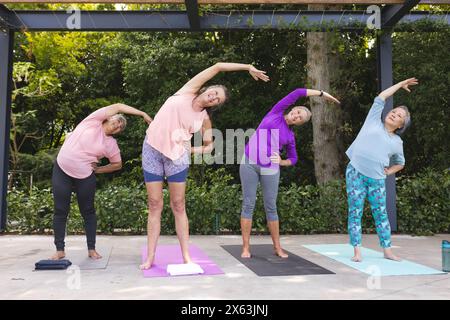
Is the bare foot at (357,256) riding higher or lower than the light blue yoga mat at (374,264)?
higher

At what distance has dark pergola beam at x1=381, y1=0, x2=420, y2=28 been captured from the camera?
5.39 meters

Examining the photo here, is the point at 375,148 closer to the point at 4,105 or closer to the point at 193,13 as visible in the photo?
the point at 193,13

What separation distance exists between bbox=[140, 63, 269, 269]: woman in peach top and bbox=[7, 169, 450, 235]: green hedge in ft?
7.58

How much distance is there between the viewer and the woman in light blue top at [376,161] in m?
3.86

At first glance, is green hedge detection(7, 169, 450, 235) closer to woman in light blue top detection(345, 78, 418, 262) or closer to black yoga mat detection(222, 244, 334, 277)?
black yoga mat detection(222, 244, 334, 277)

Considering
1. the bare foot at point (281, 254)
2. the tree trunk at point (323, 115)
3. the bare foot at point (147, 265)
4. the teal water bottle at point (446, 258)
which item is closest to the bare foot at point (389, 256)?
the teal water bottle at point (446, 258)

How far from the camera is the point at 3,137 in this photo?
5.86 meters

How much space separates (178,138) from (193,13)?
2884 mm

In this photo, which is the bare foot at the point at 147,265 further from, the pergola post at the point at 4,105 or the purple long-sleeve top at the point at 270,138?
the pergola post at the point at 4,105

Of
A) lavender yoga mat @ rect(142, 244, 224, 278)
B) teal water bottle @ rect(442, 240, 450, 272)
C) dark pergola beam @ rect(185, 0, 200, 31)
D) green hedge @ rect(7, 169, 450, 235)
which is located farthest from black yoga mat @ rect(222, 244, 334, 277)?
dark pergola beam @ rect(185, 0, 200, 31)

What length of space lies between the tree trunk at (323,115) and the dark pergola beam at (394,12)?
1602 mm

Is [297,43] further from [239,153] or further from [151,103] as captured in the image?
[151,103]
